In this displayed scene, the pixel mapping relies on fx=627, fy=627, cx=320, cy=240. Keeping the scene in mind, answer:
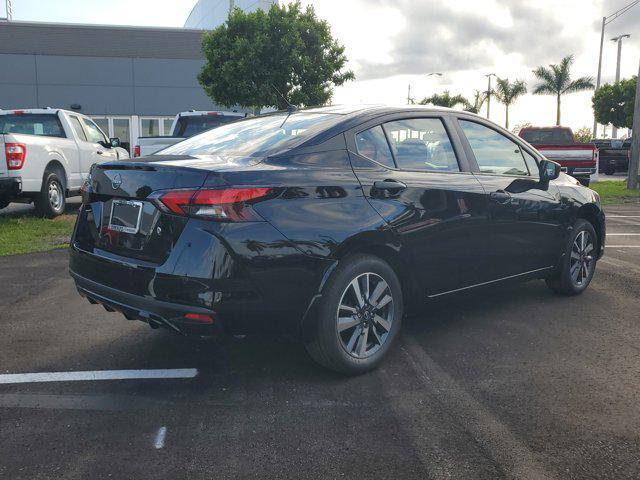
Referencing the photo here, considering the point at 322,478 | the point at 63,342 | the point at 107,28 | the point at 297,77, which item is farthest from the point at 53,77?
the point at 322,478

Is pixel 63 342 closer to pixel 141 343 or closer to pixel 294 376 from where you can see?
pixel 141 343

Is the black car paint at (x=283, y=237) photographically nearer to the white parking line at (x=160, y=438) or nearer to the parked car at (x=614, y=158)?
the white parking line at (x=160, y=438)

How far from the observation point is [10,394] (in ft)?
11.5

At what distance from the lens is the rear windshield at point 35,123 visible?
11789mm

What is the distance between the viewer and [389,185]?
3.90 m

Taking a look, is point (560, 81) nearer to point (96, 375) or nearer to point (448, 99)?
point (448, 99)

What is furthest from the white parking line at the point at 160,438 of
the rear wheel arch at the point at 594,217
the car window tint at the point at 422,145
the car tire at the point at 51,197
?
the car tire at the point at 51,197

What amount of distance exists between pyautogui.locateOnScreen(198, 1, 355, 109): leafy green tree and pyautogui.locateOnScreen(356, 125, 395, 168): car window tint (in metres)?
17.8

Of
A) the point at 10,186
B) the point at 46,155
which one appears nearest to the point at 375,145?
the point at 10,186

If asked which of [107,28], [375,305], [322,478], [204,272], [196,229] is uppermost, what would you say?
[107,28]

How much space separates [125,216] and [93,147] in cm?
966

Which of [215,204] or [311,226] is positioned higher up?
[215,204]

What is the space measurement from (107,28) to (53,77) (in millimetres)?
3826

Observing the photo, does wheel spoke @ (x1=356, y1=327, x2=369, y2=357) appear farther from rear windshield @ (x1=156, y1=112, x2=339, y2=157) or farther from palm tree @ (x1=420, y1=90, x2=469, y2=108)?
palm tree @ (x1=420, y1=90, x2=469, y2=108)
